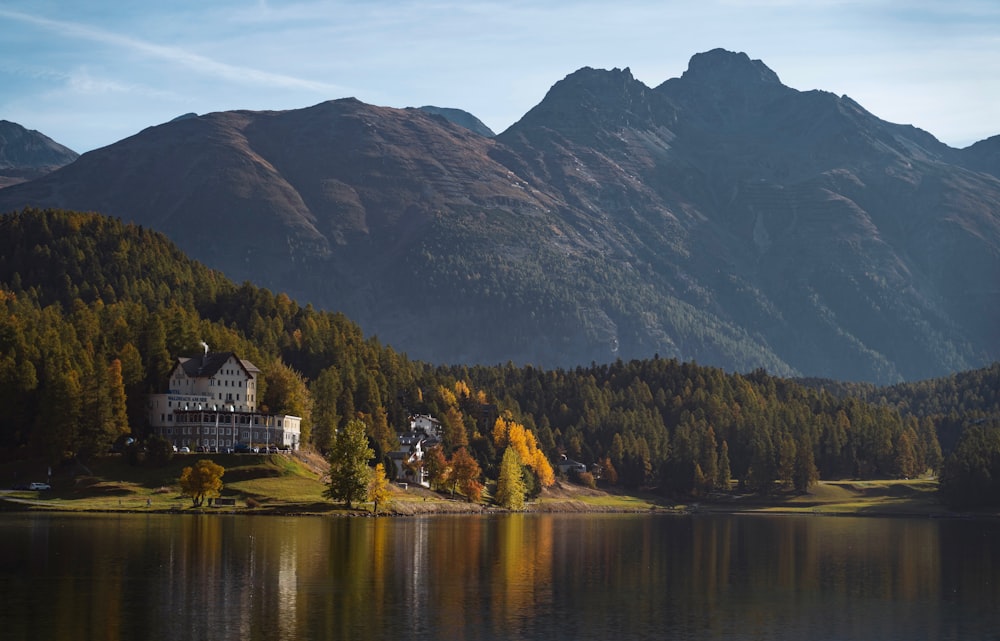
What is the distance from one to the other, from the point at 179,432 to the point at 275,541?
79.3m

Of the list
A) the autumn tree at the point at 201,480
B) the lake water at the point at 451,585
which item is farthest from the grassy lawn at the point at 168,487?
the lake water at the point at 451,585

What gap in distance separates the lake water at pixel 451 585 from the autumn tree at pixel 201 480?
13120mm

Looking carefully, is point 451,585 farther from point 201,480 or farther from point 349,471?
point 349,471

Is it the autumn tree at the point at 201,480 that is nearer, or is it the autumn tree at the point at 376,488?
the autumn tree at the point at 201,480

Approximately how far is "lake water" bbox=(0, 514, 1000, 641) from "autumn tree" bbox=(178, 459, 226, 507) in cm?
1312

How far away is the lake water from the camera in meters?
75.7

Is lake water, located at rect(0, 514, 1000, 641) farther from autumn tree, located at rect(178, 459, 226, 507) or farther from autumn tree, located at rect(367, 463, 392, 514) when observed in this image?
autumn tree, located at rect(367, 463, 392, 514)

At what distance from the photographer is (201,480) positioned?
541ft

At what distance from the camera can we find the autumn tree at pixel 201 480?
6496 inches

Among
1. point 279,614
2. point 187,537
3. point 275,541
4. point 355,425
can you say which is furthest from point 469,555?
point 355,425

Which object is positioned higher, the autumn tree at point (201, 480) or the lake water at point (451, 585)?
the autumn tree at point (201, 480)

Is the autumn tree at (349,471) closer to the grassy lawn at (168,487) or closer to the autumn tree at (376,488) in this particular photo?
the grassy lawn at (168,487)

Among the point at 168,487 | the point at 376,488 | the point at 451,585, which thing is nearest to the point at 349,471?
the point at 376,488

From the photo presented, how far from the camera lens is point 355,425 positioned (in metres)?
181
